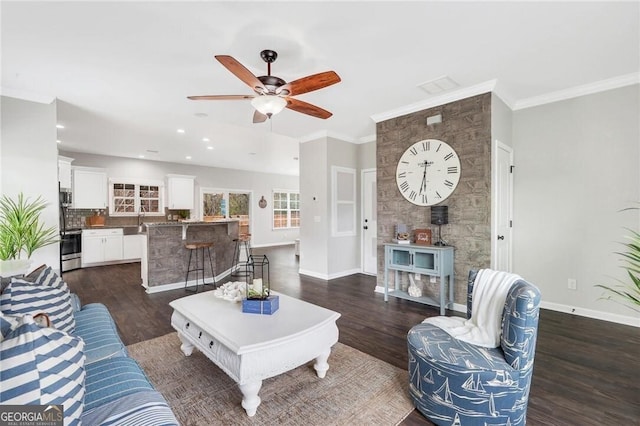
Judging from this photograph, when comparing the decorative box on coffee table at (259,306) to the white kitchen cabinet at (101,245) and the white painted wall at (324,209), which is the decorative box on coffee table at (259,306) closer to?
the white painted wall at (324,209)

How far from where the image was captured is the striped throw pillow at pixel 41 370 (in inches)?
35.6

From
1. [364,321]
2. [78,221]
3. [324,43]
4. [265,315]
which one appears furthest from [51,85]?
[78,221]

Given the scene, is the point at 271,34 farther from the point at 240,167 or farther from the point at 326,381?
the point at 240,167

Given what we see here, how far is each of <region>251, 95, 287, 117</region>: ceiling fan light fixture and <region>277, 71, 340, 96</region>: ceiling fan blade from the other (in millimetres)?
71

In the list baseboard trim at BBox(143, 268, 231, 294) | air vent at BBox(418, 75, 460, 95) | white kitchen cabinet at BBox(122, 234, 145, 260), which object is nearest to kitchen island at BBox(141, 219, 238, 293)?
baseboard trim at BBox(143, 268, 231, 294)

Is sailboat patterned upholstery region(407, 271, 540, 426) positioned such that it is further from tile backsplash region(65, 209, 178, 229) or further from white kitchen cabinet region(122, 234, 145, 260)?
white kitchen cabinet region(122, 234, 145, 260)

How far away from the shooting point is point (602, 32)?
249 centimetres

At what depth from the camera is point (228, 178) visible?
977cm

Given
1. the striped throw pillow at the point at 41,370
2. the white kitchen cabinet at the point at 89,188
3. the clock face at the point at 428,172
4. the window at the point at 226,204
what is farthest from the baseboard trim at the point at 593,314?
the white kitchen cabinet at the point at 89,188

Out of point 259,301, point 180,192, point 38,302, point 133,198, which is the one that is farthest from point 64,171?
point 259,301

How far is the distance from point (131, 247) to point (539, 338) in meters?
8.17

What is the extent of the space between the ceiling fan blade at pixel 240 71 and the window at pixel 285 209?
8680 mm

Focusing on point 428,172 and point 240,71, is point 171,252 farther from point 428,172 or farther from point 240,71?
point 428,172

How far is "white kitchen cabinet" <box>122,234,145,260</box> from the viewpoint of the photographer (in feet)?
23.5
